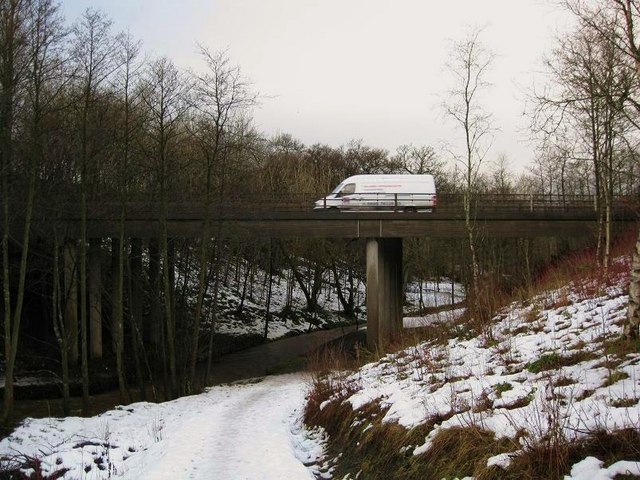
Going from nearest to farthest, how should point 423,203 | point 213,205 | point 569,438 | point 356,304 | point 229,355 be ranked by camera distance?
point 569,438 → point 213,205 → point 423,203 → point 229,355 → point 356,304

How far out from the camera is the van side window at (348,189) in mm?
27936

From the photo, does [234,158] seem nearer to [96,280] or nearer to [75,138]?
[75,138]

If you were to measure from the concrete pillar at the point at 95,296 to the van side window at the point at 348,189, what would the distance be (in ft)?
39.8

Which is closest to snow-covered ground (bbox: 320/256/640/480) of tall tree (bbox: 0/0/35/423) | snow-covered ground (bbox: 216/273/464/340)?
tall tree (bbox: 0/0/35/423)

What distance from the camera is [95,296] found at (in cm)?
2331

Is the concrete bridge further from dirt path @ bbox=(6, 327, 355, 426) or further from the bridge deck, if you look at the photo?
dirt path @ bbox=(6, 327, 355, 426)

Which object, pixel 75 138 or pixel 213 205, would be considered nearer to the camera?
pixel 75 138

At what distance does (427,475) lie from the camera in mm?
5434

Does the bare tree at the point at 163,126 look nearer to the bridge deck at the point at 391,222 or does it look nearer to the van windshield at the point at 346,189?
the bridge deck at the point at 391,222

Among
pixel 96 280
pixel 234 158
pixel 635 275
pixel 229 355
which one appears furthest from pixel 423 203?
pixel 635 275

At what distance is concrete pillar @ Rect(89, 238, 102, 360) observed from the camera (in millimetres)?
22969

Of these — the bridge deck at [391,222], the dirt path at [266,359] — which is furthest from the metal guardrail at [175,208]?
the dirt path at [266,359]

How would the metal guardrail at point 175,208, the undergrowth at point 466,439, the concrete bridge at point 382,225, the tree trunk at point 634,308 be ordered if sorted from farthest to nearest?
the concrete bridge at point 382,225
the metal guardrail at point 175,208
the tree trunk at point 634,308
the undergrowth at point 466,439

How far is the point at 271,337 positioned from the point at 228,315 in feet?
11.1
